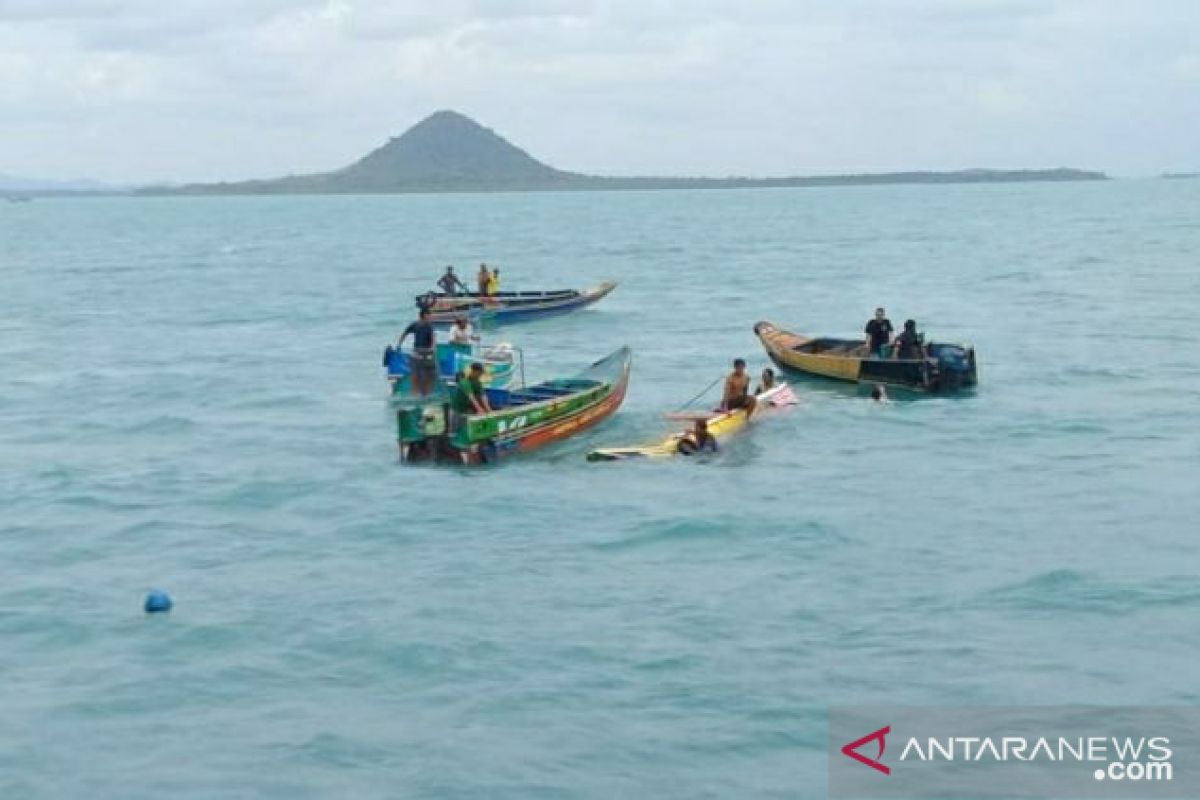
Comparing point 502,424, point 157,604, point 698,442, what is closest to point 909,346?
point 698,442

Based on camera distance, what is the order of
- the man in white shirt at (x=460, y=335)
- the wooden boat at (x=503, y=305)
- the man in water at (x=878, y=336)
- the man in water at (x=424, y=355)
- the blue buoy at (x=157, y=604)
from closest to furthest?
1. the blue buoy at (x=157, y=604)
2. the man in water at (x=424, y=355)
3. the man in water at (x=878, y=336)
4. the man in white shirt at (x=460, y=335)
5. the wooden boat at (x=503, y=305)

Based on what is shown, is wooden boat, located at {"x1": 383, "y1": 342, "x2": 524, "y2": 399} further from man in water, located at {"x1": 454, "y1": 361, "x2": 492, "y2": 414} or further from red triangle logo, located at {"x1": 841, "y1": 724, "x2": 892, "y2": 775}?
red triangle logo, located at {"x1": 841, "y1": 724, "x2": 892, "y2": 775}

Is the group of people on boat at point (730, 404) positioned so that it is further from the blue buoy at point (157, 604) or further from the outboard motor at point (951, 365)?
the blue buoy at point (157, 604)

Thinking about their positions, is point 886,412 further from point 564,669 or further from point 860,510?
point 564,669

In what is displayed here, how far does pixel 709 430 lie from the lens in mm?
31391

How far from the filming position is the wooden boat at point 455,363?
38.3 meters

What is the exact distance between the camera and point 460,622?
2144 centimetres

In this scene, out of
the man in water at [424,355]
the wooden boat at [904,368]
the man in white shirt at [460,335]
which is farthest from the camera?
the man in white shirt at [460,335]

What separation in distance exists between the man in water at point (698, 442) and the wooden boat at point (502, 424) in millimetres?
2989

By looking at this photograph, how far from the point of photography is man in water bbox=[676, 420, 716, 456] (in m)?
30.5

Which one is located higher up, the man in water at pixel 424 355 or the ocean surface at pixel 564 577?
the man in water at pixel 424 355

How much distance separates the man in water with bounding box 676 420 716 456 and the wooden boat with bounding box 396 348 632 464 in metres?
2.99

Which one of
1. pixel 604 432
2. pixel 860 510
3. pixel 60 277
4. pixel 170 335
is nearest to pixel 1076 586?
pixel 860 510

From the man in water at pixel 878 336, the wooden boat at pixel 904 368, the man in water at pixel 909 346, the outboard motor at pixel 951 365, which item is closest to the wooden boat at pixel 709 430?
the wooden boat at pixel 904 368
